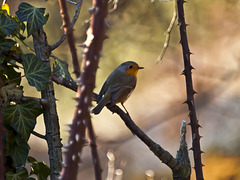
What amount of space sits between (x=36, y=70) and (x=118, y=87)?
1.08 metres

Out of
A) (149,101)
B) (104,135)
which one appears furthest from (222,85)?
(104,135)

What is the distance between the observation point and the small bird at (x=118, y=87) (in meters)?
1.97

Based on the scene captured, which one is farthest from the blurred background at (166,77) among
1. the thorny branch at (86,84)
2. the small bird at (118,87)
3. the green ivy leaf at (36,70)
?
the thorny branch at (86,84)

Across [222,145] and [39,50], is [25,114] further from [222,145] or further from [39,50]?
[222,145]

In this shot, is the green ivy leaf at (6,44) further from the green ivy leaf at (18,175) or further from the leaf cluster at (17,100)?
the green ivy leaf at (18,175)

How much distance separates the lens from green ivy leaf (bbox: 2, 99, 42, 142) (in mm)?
1046

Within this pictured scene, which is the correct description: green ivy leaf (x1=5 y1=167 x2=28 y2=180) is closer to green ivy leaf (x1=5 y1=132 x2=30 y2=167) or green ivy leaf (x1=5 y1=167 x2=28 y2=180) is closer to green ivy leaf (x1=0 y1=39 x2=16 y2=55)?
green ivy leaf (x1=5 y1=132 x2=30 y2=167)

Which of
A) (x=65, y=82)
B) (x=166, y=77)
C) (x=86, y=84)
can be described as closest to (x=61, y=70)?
(x=65, y=82)

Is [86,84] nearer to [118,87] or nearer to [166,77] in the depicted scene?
[118,87]

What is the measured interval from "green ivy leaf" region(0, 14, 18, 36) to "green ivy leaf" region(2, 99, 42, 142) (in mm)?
192

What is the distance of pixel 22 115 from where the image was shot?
1.05m

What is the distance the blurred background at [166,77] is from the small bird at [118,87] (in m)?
0.69

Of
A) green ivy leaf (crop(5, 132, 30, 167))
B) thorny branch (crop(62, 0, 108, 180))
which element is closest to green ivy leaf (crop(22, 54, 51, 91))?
green ivy leaf (crop(5, 132, 30, 167))

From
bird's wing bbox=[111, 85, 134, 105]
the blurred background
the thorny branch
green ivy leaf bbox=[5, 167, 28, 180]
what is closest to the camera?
the thorny branch
